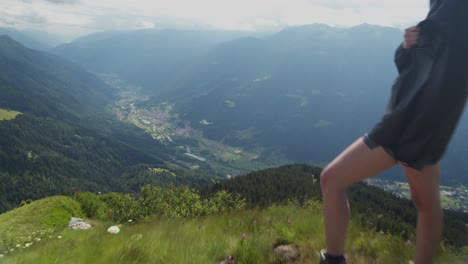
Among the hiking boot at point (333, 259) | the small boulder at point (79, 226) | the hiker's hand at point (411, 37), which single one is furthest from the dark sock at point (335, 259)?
the small boulder at point (79, 226)

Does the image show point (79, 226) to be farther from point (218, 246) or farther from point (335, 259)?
point (335, 259)

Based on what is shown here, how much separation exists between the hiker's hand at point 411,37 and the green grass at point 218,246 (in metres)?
2.48

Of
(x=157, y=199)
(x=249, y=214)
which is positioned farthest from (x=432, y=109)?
(x=157, y=199)

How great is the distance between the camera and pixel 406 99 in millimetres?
3150

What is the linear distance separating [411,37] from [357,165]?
123 centimetres

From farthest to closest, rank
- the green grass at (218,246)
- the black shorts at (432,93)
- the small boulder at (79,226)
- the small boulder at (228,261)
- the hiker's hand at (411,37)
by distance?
1. the small boulder at (79,226)
2. the small boulder at (228,261)
3. the green grass at (218,246)
4. the hiker's hand at (411,37)
5. the black shorts at (432,93)

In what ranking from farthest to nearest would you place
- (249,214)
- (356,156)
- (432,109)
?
(249,214) → (356,156) → (432,109)

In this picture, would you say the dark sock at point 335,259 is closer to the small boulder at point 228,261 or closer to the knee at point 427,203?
the knee at point 427,203

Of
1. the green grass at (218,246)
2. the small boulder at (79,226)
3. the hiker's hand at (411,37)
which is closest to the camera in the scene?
the hiker's hand at (411,37)

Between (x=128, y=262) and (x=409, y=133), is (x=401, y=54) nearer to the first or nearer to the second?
(x=409, y=133)

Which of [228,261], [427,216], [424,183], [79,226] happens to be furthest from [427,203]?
[79,226]

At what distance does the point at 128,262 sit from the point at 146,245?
485 millimetres

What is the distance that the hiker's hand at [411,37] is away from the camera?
129 inches

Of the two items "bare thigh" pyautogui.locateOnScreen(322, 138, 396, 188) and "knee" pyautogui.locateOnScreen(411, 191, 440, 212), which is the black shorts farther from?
"knee" pyautogui.locateOnScreen(411, 191, 440, 212)
